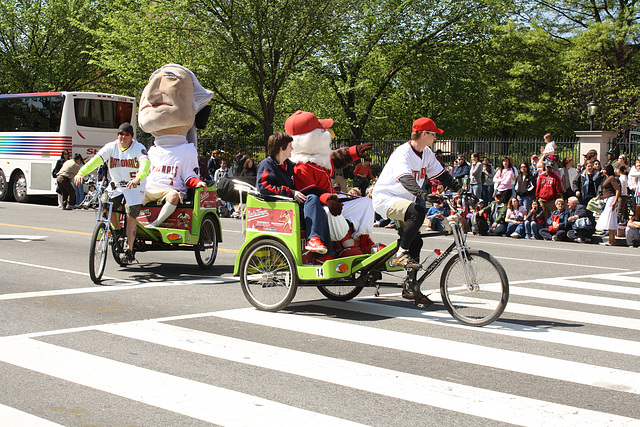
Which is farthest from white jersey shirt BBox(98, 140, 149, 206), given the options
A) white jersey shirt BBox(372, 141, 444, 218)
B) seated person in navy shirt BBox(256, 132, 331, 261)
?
white jersey shirt BBox(372, 141, 444, 218)

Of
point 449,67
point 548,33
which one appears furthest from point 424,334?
point 548,33

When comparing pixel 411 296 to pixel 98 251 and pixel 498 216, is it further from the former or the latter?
pixel 498 216

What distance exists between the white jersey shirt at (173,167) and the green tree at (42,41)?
2997 centimetres

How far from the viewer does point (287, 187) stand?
7.34 meters

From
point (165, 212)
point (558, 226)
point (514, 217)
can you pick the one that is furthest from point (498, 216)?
point (165, 212)

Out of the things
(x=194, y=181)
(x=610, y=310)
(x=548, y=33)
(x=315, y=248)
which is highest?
(x=548, y=33)

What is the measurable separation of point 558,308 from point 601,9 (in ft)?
118

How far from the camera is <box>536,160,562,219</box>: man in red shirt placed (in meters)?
17.3

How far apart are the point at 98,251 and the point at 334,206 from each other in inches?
135

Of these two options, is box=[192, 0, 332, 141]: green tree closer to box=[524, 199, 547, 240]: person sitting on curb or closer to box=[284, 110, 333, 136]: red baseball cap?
box=[524, 199, 547, 240]: person sitting on curb

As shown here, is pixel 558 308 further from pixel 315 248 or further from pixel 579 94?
pixel 579 94

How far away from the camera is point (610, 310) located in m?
7.89

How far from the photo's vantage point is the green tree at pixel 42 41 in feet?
126

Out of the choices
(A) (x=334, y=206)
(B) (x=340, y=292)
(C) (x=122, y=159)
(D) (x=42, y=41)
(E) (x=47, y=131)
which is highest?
(D) (x=42, y=41)
